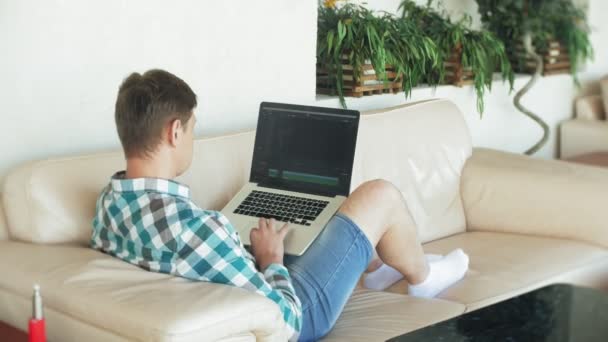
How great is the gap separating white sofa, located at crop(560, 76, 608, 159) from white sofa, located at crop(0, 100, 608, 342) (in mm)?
1472

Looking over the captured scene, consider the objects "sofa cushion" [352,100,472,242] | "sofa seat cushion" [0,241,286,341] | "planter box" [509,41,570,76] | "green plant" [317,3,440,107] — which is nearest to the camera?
"sofa seat cushion" [0,241,286,341]

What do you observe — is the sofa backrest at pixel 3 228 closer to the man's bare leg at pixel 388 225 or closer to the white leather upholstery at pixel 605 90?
the man's bare leg at pixel 388 225

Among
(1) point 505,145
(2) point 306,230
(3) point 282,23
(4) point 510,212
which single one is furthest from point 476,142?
(2) point 306,230

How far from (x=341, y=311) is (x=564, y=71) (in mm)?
3117

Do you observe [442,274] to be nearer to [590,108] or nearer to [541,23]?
[541,23]

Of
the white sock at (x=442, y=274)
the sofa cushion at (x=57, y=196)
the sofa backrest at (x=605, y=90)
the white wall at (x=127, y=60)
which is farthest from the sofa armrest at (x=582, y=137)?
the sofa cushion at (x=57, y=196)

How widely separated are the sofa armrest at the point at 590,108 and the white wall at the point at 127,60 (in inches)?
73.3

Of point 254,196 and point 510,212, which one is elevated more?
point 254,196

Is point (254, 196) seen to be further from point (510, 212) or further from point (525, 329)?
point (510, 212)

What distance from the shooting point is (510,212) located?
10.7 ft

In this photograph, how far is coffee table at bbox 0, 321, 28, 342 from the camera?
6.52 feet

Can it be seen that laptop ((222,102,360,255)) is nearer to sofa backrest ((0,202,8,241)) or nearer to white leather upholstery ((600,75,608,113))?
sofa backrest ((0,202,8,241))

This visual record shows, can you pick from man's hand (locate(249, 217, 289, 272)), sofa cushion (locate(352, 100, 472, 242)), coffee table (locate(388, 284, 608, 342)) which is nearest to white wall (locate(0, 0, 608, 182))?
sofa cushion (locate(352, 100, 472, 242))

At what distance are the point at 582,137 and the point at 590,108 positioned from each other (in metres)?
0.25
